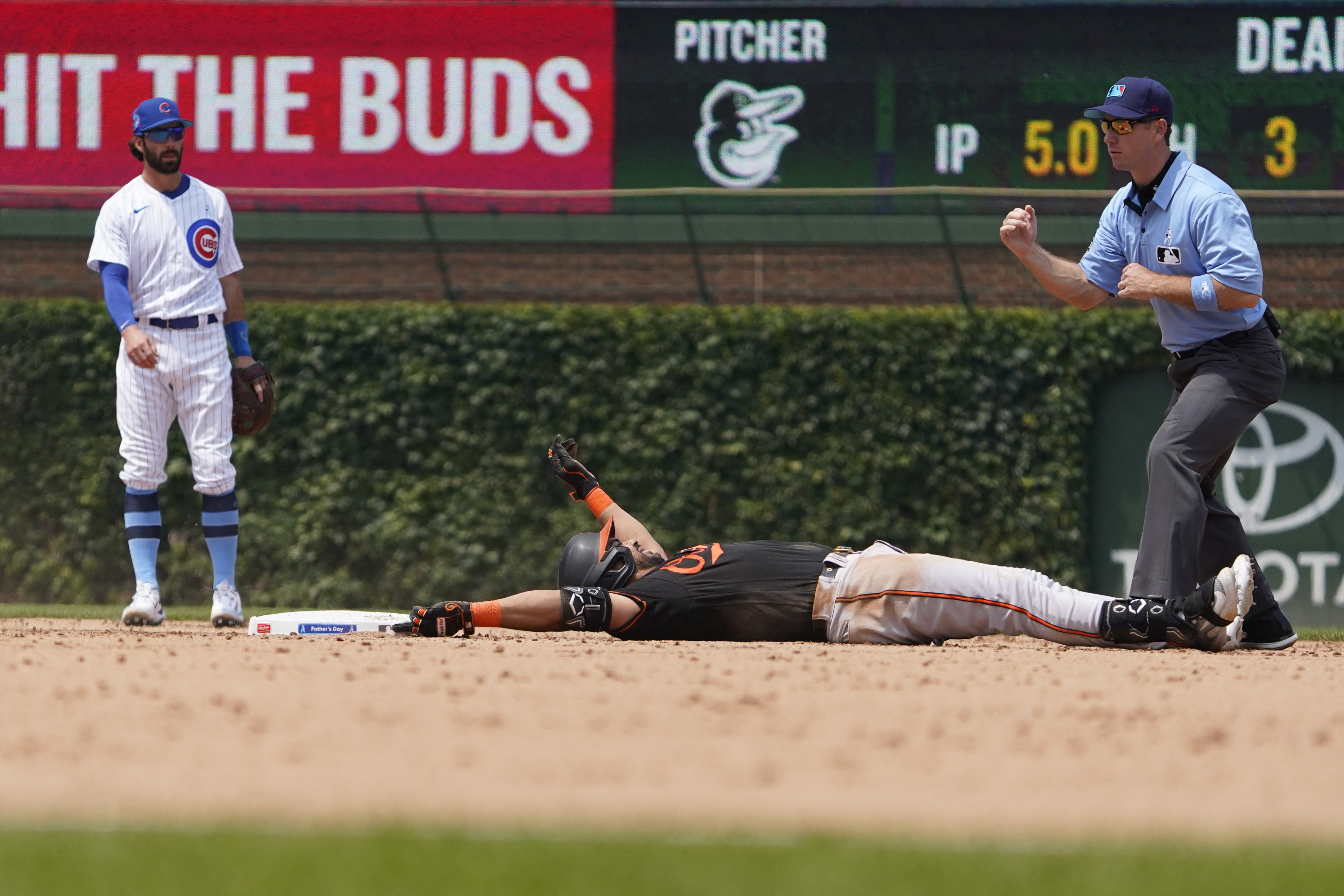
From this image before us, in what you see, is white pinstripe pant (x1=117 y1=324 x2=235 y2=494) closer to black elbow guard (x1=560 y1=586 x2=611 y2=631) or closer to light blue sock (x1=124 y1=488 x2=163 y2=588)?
light blue sock (x1=124 y1=488 x2=163 y2=588)

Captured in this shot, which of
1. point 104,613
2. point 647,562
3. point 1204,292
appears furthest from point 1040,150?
point 104,613

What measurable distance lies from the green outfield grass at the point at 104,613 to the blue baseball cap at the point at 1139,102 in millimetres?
2876

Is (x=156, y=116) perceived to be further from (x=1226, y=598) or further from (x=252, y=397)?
(x=1226, y=598)

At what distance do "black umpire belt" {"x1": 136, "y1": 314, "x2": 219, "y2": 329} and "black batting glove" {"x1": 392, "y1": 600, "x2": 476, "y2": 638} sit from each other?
6.14 feet

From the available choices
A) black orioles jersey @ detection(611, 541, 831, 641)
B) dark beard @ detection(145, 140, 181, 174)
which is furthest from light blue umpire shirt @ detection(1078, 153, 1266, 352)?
dark beard @ detection(145, 140, 181, 174)

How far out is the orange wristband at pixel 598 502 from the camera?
20.3ft

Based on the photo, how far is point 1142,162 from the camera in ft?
19.0

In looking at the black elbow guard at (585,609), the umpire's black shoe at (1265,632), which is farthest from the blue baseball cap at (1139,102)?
the black elbow guard at (585,609)

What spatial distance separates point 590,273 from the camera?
970 cm

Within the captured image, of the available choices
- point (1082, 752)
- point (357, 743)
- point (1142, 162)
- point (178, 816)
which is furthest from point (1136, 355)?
point (178, 816)

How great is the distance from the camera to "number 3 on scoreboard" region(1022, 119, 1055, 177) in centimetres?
1013

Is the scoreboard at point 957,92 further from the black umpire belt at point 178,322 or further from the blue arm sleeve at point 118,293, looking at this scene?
the blue arm sleeve at point 118,293

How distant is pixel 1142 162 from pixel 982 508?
11.4 feet

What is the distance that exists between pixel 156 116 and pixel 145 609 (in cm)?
206
